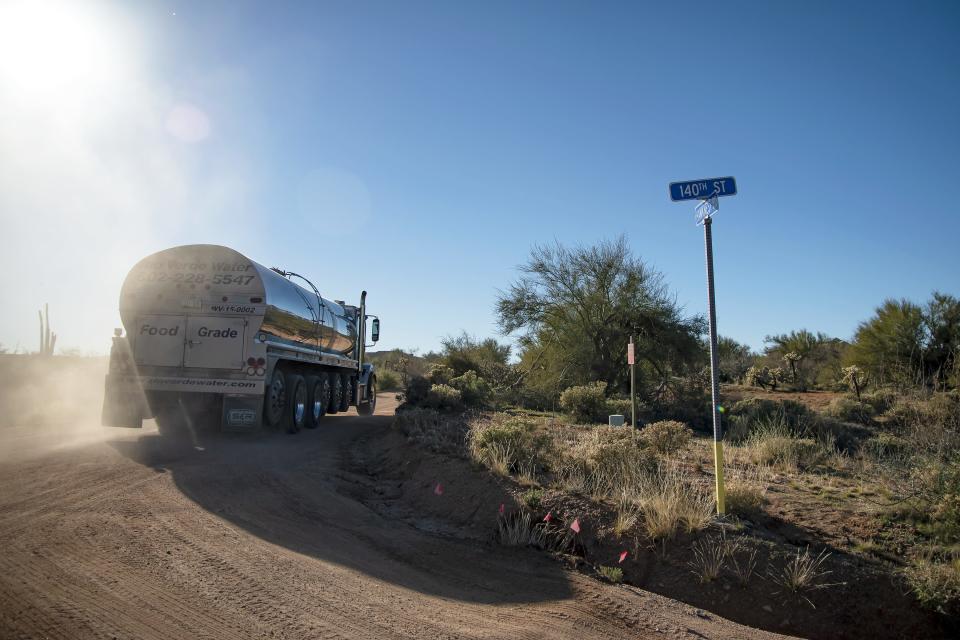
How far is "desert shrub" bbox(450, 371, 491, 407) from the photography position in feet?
66.3

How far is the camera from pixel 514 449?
9.11m

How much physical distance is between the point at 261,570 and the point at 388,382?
32.1 m

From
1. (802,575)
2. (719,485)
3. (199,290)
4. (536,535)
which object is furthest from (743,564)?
(199,290)

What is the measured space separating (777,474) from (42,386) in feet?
83.4

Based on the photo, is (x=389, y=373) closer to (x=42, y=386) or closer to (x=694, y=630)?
(x=42, y=386)

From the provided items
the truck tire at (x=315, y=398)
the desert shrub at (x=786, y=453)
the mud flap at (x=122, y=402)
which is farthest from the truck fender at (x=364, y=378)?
the desert shrub at (x=786, y=453)

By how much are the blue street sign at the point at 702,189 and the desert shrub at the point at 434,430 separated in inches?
205

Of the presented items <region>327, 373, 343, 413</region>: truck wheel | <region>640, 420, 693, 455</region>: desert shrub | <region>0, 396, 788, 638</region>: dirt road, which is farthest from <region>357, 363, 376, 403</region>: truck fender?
<region>640, 420, 693, 455</region>: desert shrub

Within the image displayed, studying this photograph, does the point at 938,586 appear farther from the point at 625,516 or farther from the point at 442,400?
the point at 442,400

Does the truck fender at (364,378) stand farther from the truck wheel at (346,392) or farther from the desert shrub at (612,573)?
the desert shrub at (612,573)

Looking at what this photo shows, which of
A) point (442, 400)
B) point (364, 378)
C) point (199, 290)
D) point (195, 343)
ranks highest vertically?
point (199, 290)

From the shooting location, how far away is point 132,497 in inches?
288

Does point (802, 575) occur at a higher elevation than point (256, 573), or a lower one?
lower

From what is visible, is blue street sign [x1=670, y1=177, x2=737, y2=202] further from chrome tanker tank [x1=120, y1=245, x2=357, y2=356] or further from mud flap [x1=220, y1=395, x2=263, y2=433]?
mud flap [x1=220, y1=395, x2=263, y2=433]
